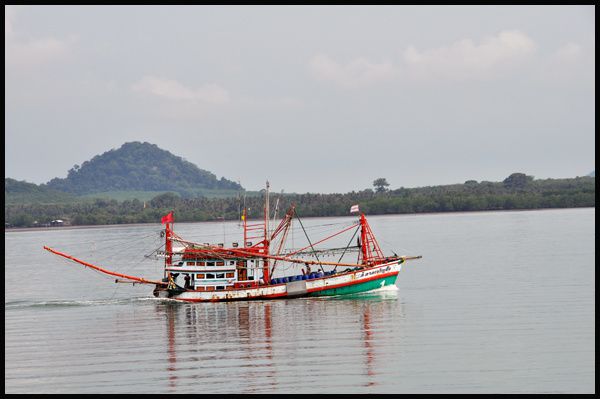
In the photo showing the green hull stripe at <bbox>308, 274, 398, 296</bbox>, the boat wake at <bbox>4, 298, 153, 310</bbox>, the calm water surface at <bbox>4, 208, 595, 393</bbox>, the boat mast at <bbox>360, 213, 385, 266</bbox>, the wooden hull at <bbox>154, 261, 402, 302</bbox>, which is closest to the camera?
the calm water surface at <bbox>4, 208, 595, 393</bbox>

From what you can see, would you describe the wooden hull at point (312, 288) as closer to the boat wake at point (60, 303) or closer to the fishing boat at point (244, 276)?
the fishing boat at point (244, 276)

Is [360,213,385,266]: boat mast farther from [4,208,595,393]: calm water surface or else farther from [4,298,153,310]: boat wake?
[4,298,153,310]: boat wake

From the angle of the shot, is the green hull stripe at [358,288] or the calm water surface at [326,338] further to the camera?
the green hull stripe at [358,288]

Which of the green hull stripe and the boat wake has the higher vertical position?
the green hull stripe

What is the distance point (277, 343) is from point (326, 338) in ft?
9.29

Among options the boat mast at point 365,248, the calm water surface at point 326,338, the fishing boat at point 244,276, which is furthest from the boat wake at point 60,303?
the boat mast at point 365,248

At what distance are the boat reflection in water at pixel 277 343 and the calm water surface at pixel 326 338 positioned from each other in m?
0.09

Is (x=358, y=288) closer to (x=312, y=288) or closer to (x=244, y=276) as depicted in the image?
(x=312, y=288)

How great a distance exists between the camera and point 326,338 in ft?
169

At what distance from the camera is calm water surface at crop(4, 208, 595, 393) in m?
41.6

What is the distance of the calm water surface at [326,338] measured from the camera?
41625 mm

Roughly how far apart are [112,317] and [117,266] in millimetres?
47490

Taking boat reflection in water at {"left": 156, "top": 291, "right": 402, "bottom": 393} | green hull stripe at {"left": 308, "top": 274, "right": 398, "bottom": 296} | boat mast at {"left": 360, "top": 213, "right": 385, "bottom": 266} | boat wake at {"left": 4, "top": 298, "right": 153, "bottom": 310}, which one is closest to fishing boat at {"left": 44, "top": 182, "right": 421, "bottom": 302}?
green hull stripe at {"left": 308, "top": 274, "right": 398, "bottom": 296}

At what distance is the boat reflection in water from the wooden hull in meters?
0.65
